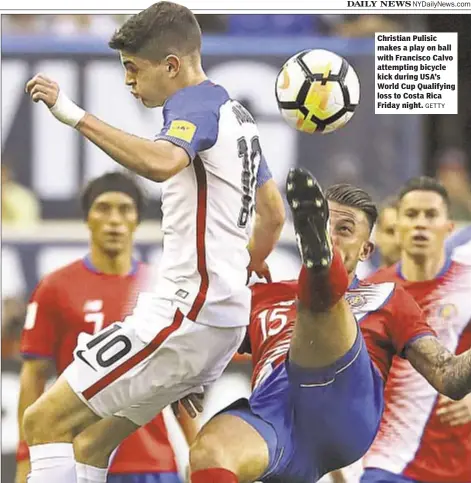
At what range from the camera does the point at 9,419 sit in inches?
280

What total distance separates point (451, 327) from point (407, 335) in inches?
51.8

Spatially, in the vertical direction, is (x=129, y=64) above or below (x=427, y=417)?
above

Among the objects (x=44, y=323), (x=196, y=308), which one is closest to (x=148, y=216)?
(x=44, y=323)

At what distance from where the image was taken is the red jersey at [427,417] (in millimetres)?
5668

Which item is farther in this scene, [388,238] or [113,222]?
[388,238]

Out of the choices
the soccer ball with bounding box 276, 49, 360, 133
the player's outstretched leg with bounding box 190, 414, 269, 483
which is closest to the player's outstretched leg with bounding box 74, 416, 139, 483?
the player's outstretched leg with bounding box 190, 414, 269, 483

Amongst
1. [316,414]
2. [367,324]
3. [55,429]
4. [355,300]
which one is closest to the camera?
[55,429]

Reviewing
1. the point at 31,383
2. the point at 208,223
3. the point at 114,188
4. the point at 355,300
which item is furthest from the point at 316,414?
the point at 114,188

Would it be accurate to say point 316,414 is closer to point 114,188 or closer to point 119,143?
point 119,143

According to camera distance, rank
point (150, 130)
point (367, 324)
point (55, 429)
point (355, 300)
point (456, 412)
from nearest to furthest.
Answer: point (55, 429) → point (367, 324) → point (355, 300) → point (456, 412) → point (150, 130)

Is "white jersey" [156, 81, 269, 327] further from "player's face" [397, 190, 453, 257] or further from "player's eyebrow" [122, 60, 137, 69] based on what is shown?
"player's face" [397, 190, 453, 257]

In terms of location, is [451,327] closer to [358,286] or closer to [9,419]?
[358,286]

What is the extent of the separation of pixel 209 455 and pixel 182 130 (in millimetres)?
1015

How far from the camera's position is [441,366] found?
4.36m
